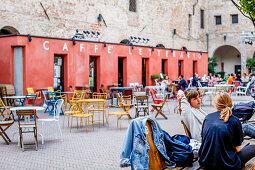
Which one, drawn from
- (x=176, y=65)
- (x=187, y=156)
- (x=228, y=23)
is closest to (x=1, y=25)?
(x=176, y=65)

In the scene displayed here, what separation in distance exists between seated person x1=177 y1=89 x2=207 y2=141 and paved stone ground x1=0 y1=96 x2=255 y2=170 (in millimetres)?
673

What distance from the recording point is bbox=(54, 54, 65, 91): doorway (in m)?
15.1

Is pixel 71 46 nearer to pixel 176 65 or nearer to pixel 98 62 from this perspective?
pixel 98 62

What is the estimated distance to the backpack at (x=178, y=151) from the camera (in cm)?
388

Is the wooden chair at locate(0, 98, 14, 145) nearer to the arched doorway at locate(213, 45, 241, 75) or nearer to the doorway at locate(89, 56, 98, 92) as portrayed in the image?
the doorway at locate(89, 56, 98, 92)

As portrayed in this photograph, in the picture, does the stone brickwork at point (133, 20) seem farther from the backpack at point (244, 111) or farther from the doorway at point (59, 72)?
the backpack at point (244, 111)

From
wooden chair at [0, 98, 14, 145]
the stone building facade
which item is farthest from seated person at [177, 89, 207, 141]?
the stone building facade

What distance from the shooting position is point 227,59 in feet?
123

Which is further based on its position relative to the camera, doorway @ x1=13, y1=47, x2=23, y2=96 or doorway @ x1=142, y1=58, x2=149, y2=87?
doorway @ x1=142, y1=58, x2=149, y2=87

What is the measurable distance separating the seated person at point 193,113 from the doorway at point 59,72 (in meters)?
11.3

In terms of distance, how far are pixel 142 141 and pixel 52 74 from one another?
11751 millimetres

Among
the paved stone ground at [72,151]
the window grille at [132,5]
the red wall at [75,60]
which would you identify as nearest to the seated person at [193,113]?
the paved stone ground at [72,151]

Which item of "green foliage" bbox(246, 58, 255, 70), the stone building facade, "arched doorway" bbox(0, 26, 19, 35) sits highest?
the stone building facade

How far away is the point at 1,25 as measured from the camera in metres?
16.7
